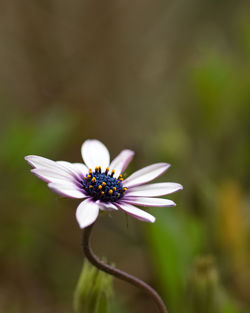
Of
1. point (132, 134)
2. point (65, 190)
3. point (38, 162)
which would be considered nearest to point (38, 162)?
point (38, 162)

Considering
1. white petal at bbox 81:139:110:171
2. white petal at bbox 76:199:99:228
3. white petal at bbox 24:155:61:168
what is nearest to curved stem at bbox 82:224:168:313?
white petal at bbox 76:199:99:228

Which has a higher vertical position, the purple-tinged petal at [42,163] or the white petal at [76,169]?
the purple-tinged petal at [42,163]

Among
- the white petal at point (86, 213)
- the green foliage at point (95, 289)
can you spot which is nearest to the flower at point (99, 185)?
the white petal at point (86, 213)

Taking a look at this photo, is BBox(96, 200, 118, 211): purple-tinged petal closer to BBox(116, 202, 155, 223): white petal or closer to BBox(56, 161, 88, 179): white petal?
BBox(116, 202, 155, 223): white petal

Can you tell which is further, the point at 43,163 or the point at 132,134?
the point at 132,134

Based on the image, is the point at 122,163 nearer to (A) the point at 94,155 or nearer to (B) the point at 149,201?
(A) the point at 94,155

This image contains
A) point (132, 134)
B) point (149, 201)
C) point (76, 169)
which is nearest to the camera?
point (149, 201)

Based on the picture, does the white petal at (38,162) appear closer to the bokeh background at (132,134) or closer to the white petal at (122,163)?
the white petal at (122,163)

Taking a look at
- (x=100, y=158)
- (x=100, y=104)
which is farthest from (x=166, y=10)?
(x=100, y=158)
